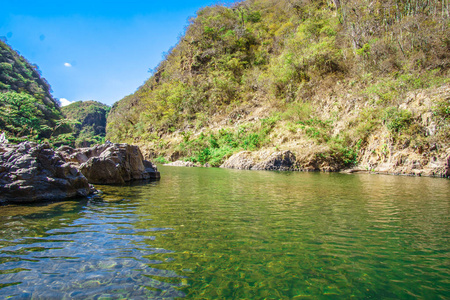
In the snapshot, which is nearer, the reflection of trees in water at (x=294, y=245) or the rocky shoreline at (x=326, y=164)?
the reflection of trees in water at (x=294, y=245)

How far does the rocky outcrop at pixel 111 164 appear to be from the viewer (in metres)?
10.2

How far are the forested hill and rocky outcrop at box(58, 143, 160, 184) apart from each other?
32.8 feet

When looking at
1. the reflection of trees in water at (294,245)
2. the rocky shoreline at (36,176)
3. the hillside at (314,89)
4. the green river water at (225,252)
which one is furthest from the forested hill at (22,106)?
the reflection of trees in water at (294,245)

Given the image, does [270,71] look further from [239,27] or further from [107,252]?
[107,252]

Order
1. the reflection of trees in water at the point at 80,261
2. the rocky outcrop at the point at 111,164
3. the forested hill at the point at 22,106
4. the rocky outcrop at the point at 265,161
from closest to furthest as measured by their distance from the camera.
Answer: the reflection of trees in water at the point at 80,261, the rocky outcrop at the point at 111,164, the rocky outcrop at the point at 265,161, the forested hill at the point at 22,106

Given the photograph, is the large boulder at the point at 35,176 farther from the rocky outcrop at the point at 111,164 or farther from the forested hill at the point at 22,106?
the forested hill at the point at 22,106

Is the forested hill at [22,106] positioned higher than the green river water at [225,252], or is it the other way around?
the forested hill at [22,106]

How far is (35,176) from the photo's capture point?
6.48m

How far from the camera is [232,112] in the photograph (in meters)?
33.7

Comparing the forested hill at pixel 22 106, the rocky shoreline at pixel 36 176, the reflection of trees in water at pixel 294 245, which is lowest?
the reflection of trees in water at pixel 294 245

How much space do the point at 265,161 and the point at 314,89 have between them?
1189cm

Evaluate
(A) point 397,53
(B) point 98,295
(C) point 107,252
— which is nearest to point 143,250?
(C) point 107,252

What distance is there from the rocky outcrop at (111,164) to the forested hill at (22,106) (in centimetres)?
1000

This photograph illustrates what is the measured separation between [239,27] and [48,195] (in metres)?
44.1
